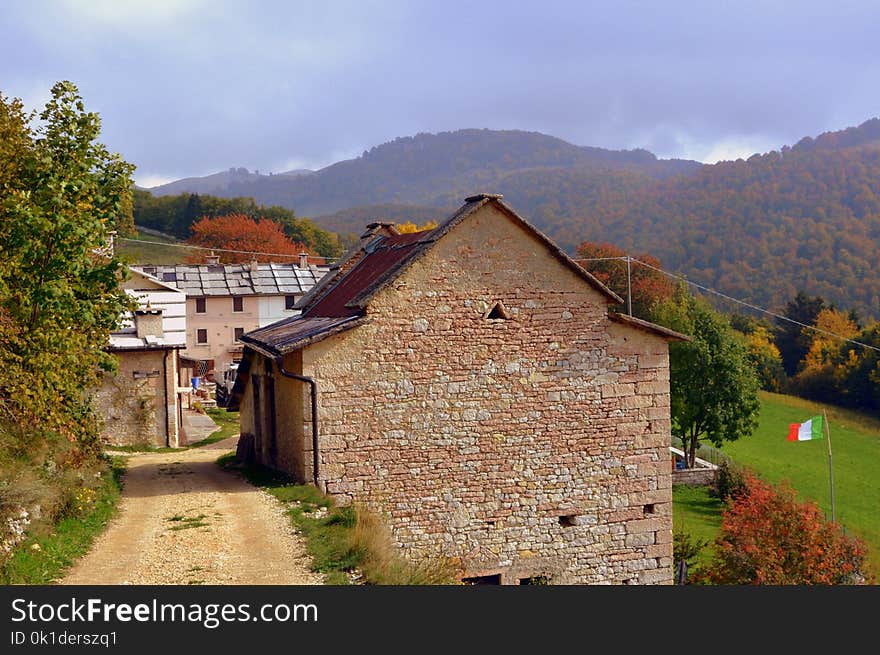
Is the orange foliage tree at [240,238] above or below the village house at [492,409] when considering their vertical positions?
above

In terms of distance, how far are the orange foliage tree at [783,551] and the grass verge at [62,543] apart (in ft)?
47.1

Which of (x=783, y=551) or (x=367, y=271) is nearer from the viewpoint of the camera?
(x=367, y=271)

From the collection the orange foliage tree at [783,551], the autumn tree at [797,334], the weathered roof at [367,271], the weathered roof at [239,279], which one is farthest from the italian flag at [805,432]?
the autumn tree at [797,334]

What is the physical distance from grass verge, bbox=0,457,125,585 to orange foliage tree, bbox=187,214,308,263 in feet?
226

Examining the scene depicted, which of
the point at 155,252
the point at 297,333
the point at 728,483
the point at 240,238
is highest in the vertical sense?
the point at 240,238

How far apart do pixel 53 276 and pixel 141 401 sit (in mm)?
16699

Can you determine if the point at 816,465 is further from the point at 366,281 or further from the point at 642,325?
the point at 366,281

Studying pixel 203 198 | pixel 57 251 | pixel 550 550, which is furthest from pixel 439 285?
pixel 203 198

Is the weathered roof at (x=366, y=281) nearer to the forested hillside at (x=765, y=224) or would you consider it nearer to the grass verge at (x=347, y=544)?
the grass verge at (x=347, y=544)

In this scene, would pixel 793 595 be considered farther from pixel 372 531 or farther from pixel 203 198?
pixel 203 198

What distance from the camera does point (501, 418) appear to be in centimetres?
1741

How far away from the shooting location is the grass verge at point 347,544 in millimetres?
11812

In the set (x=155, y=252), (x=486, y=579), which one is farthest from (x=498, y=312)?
(x=155, y=252)

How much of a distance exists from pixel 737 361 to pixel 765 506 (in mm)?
18903
